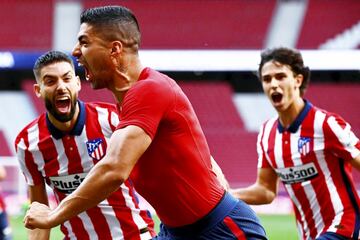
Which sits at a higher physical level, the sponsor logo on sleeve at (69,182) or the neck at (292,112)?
the neck at (292,112)

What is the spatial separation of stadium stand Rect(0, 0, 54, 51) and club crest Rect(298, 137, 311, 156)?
628 inches

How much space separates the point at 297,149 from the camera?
542cm

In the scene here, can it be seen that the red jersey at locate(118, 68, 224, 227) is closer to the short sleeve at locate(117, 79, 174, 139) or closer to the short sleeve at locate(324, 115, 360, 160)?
the short sleeve at locate(117, 79, 174, 139)

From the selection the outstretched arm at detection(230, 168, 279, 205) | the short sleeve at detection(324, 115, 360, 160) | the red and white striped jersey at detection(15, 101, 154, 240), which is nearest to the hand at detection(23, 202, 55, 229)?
the red and white striped jersey at detection(15, 101, 154, 240)

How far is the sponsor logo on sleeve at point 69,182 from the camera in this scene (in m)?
4.85

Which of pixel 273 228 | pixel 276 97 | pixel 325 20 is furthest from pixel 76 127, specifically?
pixel 325 20

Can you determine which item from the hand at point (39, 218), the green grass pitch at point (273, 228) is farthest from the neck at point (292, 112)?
the green grass pitch at point (273, 228)

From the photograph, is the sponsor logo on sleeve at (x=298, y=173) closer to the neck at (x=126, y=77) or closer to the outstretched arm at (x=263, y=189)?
the outstretched arm at (x=263, y=189)

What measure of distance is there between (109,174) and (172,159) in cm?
33

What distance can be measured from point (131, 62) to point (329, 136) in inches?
79.8

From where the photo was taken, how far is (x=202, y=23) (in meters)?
21.0

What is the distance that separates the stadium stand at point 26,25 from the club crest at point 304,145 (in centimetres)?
1594

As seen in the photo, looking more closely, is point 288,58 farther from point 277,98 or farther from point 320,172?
point 320,172

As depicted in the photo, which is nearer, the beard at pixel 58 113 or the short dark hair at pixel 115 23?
the short dark hair at pixel 115 23
